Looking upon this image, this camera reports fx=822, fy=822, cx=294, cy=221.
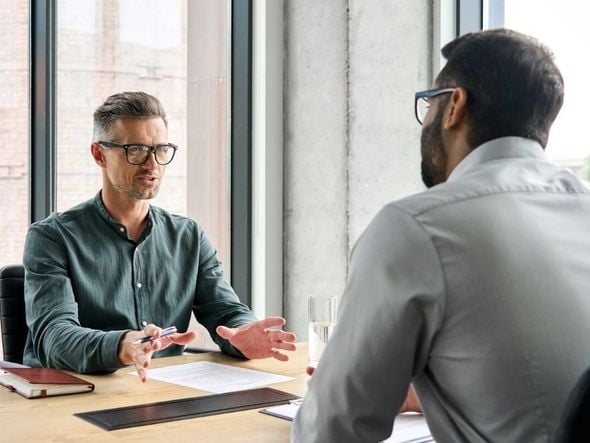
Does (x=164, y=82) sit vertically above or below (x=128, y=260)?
above

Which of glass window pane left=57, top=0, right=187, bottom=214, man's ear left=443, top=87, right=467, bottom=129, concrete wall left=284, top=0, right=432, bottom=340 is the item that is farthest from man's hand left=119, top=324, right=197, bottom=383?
glass window pane left=57, top=0, right=187, bottom=214

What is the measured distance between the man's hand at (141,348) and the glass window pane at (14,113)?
2.49 metres

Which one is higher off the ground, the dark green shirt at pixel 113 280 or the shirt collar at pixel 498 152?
the shirt collar at pixel 498 152

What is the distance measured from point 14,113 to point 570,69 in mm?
2840

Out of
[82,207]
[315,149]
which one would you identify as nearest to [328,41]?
[315,149]

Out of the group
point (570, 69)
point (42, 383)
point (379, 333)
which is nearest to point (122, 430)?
point (42, 383)

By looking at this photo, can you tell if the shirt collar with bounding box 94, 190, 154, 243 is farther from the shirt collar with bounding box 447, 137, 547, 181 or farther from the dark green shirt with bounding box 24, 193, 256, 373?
the shirt collar with bounding box 447, 137, 547, 181

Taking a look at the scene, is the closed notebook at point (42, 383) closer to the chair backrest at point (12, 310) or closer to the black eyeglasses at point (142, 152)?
the chair backrest at point (12, 310)

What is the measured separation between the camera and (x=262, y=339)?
2.23m

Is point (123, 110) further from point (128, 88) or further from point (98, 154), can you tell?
point (128, 88)

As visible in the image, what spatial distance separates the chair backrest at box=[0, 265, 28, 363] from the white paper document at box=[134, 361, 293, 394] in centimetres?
66

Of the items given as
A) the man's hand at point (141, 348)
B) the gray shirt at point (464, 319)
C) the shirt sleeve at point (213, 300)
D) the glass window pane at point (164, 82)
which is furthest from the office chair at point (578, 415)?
the glass window pane at point (164, 82)

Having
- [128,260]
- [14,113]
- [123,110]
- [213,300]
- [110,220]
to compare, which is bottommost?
[213,300]

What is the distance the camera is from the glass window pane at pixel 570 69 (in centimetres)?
292
